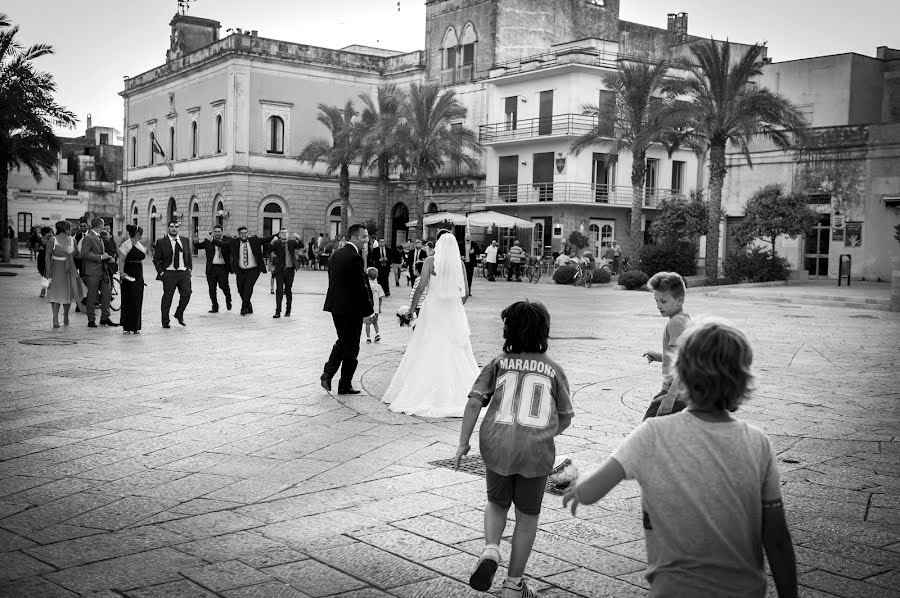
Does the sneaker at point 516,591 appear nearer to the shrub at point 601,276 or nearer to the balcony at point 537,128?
the shrub at point 601,276

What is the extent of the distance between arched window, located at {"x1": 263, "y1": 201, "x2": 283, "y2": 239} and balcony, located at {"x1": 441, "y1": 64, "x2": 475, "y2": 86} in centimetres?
1074

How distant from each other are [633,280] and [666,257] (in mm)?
4069

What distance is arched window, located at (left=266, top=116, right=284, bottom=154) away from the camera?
49.8 metres

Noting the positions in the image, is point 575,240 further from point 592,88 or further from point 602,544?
point 602,544

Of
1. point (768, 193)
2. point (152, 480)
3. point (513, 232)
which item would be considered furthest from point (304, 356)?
point (513, 232)

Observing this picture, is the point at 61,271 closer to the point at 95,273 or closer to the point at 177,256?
the point at 95,273

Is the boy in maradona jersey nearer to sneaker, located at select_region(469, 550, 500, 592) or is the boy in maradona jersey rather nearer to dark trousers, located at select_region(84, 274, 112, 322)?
sneaker, located at select_region(469, 550, 500, 592)

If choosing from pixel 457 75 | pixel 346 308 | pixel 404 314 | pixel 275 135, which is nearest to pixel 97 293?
pixel 346 308

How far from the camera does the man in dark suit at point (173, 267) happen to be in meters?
14.7

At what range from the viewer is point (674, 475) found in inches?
100

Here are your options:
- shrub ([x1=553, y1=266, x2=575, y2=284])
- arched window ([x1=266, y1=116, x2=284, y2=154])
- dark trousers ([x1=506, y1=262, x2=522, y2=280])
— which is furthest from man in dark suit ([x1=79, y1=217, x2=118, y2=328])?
arched window ([x1=266, y1=116, x2=284, y2=154])

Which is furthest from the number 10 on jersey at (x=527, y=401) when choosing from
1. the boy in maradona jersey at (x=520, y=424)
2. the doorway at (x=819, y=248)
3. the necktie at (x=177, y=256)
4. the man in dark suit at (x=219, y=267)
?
the doorway at (x=819, y=248)

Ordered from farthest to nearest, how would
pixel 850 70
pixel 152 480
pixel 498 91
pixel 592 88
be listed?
pixel 498 91 → pixel 592 88 → pixel 850 70 → pixel 152 480

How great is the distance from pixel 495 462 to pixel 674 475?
1421mm
